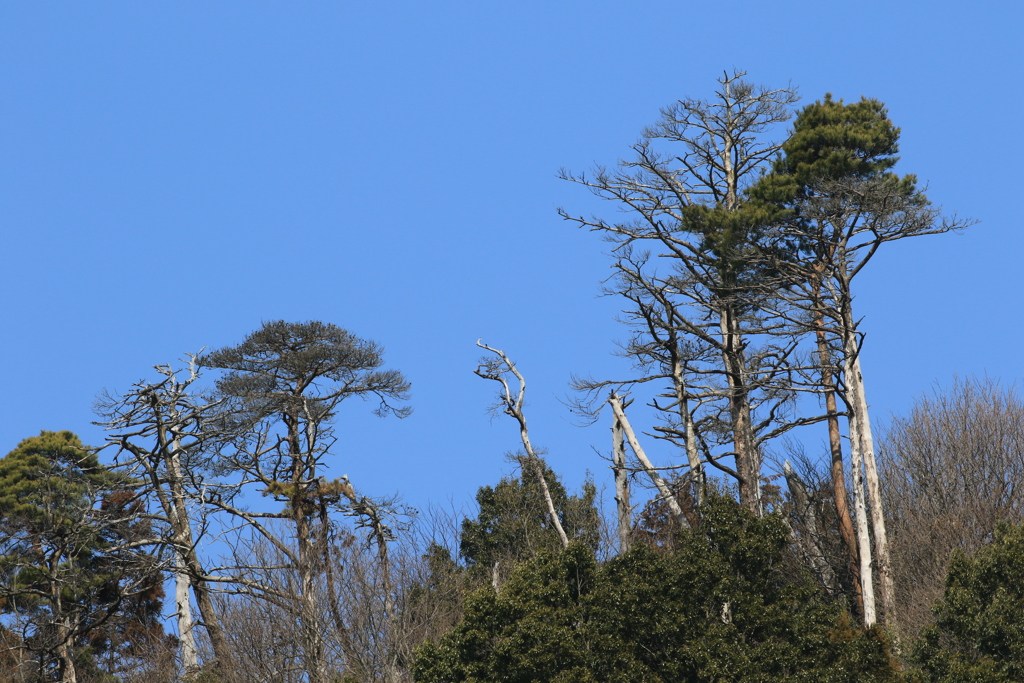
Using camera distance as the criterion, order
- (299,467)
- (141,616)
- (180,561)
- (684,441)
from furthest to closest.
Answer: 1. (141,616)
2. (299,467)
3. (684,441)
4. (180,561)

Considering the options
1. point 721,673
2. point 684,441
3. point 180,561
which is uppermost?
point 684,441

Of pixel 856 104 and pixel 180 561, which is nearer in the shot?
pixel 180 561

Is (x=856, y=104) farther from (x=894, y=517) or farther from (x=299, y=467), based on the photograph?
(x=299, y=467)

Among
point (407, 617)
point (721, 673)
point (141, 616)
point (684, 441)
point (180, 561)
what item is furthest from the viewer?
point (141, 616)

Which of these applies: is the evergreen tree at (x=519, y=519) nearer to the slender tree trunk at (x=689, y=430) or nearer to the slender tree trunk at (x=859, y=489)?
the slender tree trunk at (x=689, y=430)

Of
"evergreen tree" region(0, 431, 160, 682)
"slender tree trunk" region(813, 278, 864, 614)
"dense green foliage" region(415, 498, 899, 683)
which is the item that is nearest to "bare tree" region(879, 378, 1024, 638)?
"slender tree trunk" region(813, 278, 864, 614)

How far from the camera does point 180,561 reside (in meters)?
24.0

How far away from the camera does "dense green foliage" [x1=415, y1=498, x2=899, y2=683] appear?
16.1 m

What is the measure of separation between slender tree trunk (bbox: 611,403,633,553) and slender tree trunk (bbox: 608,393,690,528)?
0.15 meters

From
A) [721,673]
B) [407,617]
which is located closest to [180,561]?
[407,617]

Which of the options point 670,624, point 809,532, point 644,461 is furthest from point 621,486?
point 670,624

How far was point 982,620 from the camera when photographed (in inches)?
643

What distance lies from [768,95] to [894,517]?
36.2ft

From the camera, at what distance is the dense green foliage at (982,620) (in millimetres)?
16031
